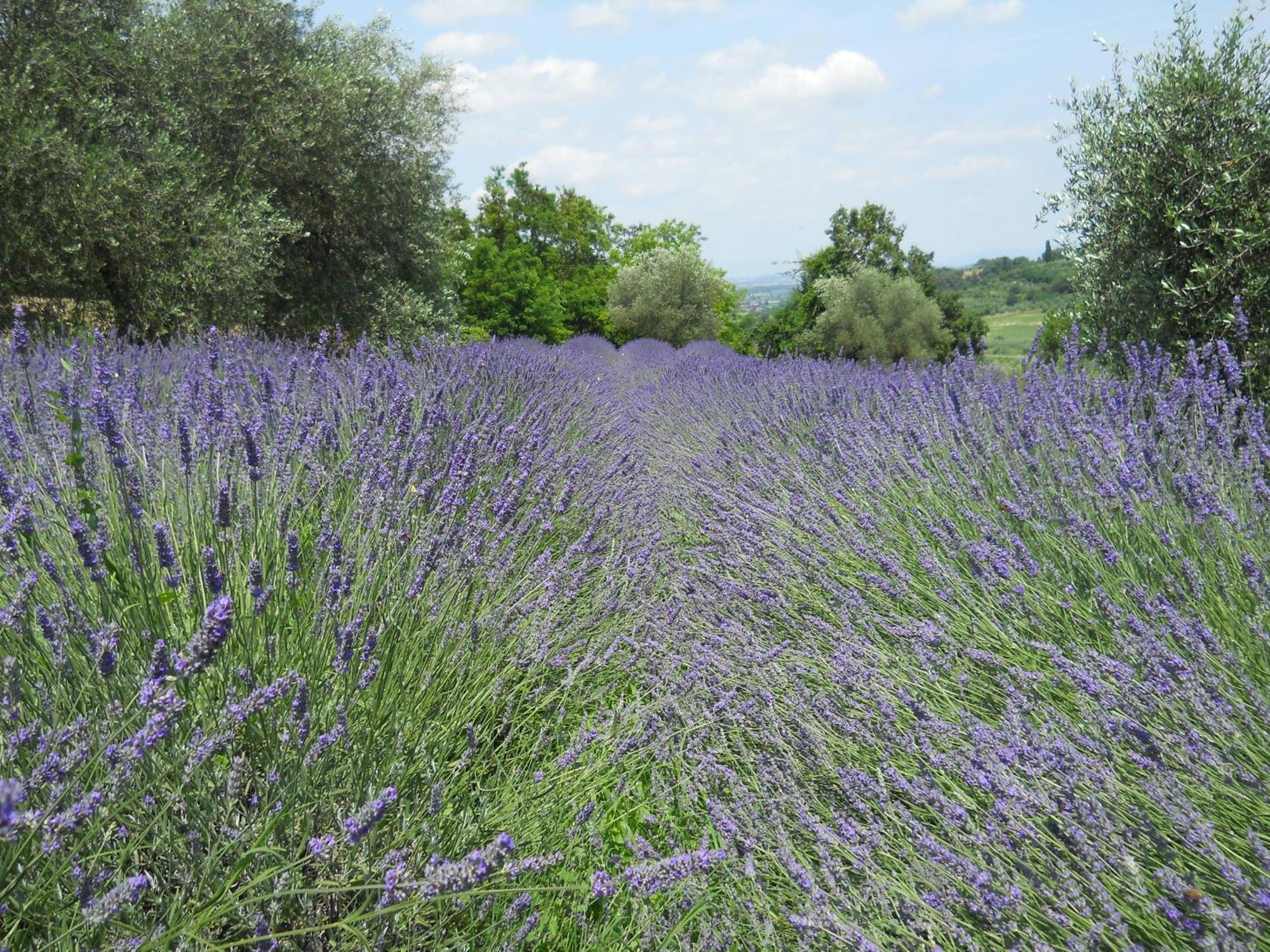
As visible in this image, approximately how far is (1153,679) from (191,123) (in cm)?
987

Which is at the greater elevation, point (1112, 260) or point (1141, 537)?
point (1112, 260)

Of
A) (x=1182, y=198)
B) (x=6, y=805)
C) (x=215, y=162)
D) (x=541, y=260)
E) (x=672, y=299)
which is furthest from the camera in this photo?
(x=541, y=260)

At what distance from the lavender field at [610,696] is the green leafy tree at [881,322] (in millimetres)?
15278

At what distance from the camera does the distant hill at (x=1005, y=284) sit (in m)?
32.8

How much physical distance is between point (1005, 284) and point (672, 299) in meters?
25.6

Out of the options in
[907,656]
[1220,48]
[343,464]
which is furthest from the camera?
[1220,48]

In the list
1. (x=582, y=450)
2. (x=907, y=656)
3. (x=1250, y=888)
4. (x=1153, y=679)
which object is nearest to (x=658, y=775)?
(x=907, y=656)

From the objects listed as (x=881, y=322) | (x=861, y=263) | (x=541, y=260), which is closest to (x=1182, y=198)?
(x=881, y=322)

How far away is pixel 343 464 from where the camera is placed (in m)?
2.83

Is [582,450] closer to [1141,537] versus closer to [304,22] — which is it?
[1141,537]

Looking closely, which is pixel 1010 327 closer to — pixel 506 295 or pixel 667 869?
pixel 506 295

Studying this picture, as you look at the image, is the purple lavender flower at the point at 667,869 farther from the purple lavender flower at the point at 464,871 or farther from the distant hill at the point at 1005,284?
the distant hill at the point at 1005,284

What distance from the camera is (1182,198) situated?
181 inches

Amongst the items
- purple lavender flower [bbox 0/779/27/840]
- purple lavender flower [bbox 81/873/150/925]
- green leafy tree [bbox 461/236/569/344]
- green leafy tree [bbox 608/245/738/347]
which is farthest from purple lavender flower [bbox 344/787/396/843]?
green leafy tree [bbox 608/245/738/347]
